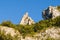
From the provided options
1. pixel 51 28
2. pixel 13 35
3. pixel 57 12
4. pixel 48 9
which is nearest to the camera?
pixel 13 35

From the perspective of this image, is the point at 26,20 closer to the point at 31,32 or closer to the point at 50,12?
the point at 50,12

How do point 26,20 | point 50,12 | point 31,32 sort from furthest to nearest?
point 26,20 < point 50,12 < point 31,32

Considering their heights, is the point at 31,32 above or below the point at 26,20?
below

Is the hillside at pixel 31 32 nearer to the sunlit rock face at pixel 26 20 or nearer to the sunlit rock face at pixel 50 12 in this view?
the sunlit rock face at pixel 50 12

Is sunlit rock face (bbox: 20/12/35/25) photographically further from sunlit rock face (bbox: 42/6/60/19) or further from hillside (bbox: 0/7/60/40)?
hillside (bbox: 0/7/60/40)

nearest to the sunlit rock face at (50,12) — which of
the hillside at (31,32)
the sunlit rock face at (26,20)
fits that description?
the sunlit rock face at (26,20)

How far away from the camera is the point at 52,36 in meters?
27.6

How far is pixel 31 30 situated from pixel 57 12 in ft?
51.6

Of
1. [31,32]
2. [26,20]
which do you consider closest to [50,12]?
[26,20]

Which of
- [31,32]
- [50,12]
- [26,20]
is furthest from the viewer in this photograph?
[26,20]

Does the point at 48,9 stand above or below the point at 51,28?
above

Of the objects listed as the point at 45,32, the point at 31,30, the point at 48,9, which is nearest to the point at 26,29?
the point at 31,30

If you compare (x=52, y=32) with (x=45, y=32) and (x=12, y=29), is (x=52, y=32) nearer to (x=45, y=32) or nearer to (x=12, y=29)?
(x=45, y=32)

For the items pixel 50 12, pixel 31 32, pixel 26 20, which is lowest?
pixel 31 32
